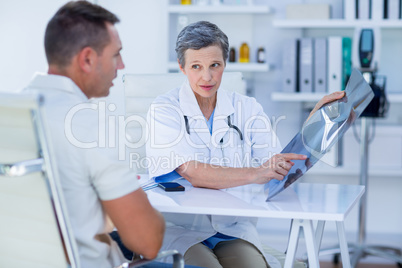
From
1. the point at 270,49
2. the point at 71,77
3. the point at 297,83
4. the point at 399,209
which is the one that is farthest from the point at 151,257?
the point at 399,209

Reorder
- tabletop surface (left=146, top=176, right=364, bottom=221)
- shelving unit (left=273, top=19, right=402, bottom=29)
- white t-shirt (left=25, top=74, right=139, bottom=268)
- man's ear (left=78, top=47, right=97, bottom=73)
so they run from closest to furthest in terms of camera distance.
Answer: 1. white t-shirt (left=25, top=74, right=139, bottom=268)
2. man's ear (left=78, top=47, right=97, bottom=73)
3. tabletop surface (left=146, top=176, right=364, bottom=221)
4. shelving unit (left=273, top=19, right=402, bottom=29)

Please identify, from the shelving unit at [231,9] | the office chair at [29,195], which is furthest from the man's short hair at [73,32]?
the shelving unit at [231,9]

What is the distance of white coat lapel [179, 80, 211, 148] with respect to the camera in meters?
2.08

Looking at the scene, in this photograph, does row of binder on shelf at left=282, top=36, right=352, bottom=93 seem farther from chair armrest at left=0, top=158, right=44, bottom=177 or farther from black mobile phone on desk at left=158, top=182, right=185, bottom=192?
chair armrest at left=0, top=158, right=44, bottom=177

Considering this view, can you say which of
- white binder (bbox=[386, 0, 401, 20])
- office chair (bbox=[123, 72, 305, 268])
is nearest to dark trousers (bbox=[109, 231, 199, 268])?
office chair (bbox=[123, 72, 305, 268])

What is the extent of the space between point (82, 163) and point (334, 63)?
2.56 meters

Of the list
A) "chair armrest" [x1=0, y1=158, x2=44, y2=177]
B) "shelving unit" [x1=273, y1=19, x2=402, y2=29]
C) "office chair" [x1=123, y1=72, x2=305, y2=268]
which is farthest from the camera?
"shelving unit" [x1=273, y1=19, x2=402, y2=29]

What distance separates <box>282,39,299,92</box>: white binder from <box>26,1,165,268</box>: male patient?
2.25 metres

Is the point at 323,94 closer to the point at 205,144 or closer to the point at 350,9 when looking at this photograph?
the point at 350,9

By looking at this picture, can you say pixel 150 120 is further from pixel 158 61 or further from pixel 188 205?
pixel 158 61

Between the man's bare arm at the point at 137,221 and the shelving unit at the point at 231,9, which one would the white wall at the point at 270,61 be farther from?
the man's bare arm at the point at 137,221

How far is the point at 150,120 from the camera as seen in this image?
2051mm

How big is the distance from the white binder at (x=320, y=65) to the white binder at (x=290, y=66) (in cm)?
12

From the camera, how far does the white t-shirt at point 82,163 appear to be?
1236mm
